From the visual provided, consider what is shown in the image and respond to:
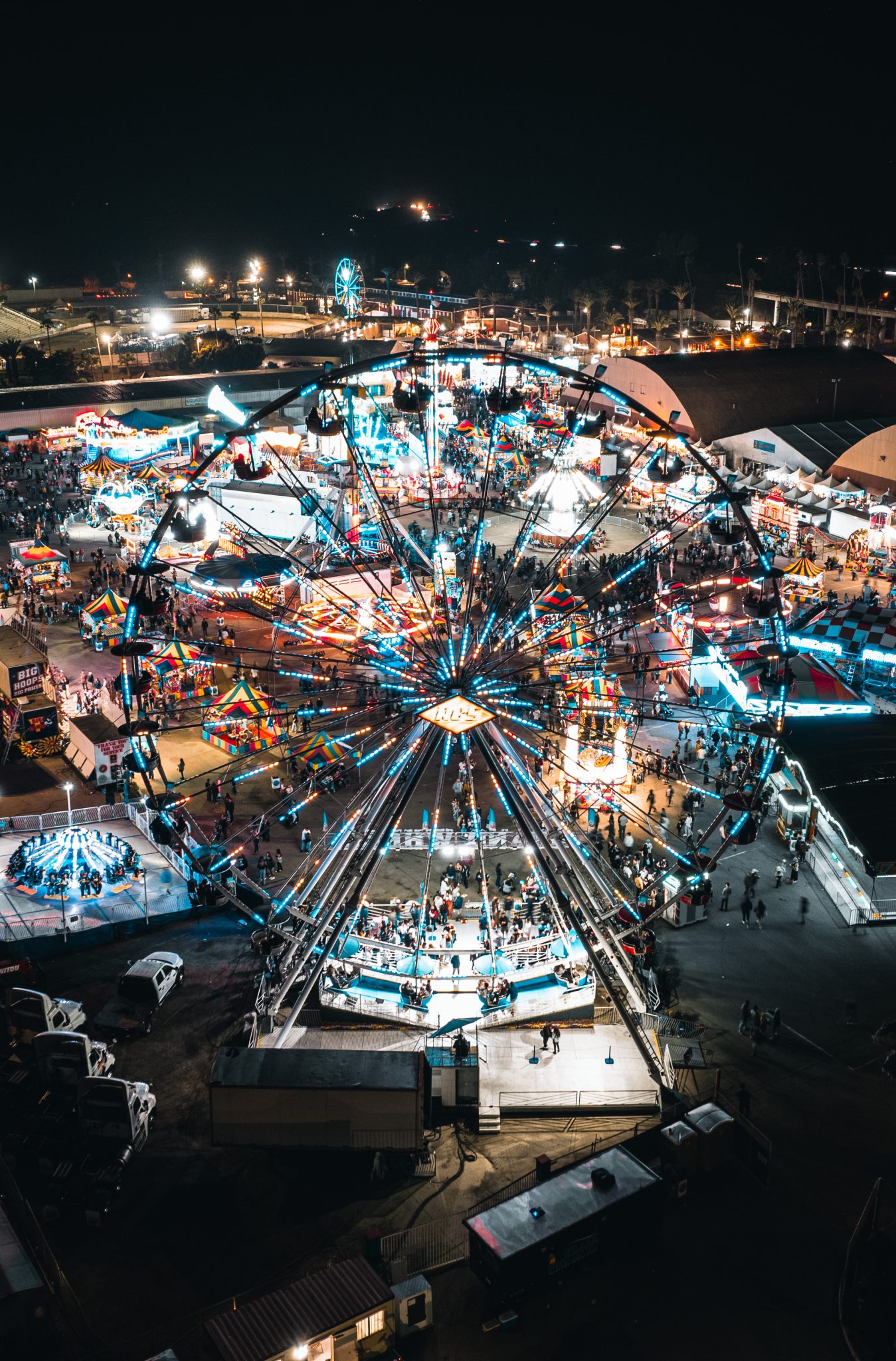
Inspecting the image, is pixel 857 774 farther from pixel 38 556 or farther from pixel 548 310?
pixel 548 310

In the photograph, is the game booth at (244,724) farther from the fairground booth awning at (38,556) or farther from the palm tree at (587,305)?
the palm tree at (587,305)

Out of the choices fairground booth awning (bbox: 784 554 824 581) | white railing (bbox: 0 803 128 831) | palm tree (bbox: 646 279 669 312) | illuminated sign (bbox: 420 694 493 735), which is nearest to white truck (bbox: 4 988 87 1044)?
white railing (bbox: 0 803 128 831)

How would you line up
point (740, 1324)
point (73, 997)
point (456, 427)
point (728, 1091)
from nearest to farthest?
1. point (740, 1324)
2. point (728, 1091)
3. point (73, 997)
4. point (456, 427)

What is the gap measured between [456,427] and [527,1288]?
42624 millimetres

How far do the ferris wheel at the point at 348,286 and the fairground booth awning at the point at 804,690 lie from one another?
61.1 m

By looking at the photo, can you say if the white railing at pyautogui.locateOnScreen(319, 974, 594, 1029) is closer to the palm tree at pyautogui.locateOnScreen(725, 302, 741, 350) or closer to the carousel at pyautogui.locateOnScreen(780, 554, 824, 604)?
the carousel at pyautogui.locateOnScreen(780, 554, 824, 604)

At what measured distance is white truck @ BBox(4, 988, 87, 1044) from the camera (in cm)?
1638

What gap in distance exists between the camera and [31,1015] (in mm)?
16344

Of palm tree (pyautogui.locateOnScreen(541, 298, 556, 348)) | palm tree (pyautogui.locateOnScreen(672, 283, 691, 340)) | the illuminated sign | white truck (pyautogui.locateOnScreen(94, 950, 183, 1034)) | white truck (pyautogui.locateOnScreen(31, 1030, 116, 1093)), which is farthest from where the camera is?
palm tree (pyautogui.locateOnScreen(541, 298, 556, 348))

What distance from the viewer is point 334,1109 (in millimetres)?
13883

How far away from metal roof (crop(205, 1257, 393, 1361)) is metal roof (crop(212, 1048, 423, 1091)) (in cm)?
232

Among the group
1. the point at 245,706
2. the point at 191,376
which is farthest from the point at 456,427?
the point at 245,706

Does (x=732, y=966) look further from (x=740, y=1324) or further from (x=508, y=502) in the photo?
(x=508, y=502)

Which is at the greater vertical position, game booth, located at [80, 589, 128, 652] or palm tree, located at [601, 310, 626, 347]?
palm tree, located at [601, 310, 626, 347]
